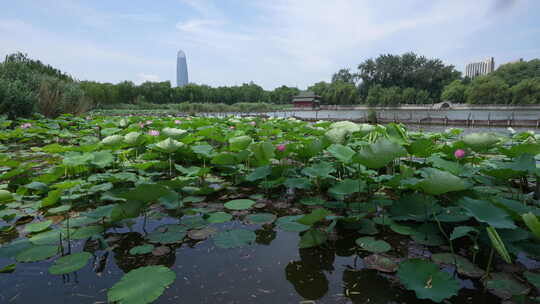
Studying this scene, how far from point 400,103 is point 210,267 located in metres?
56.5

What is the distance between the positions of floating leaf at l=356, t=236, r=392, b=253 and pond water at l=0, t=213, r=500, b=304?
57 millimetres

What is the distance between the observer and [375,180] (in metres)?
1.68

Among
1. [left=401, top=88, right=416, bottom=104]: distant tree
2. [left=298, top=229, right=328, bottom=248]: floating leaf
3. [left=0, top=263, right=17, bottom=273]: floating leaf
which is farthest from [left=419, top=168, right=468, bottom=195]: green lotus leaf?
[left=401, top=88, right=416, bottom=104]: distant tree

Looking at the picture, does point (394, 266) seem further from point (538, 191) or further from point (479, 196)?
point (538, 191)

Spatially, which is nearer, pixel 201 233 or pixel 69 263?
pixel 69 263

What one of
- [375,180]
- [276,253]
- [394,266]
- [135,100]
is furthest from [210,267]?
[135,100]

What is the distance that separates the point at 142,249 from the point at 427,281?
47.0 inches

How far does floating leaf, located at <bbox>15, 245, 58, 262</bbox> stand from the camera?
1.11 metres

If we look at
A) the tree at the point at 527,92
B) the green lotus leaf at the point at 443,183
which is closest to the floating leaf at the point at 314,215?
the green lotus leaf at the point at 443,183

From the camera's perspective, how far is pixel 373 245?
1.24m

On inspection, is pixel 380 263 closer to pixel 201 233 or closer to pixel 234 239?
pixel 234 239

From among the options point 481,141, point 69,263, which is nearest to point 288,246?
point 69,263

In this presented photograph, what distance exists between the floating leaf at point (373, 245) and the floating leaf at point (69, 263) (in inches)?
47.6

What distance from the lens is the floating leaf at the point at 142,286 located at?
32.3 inches
